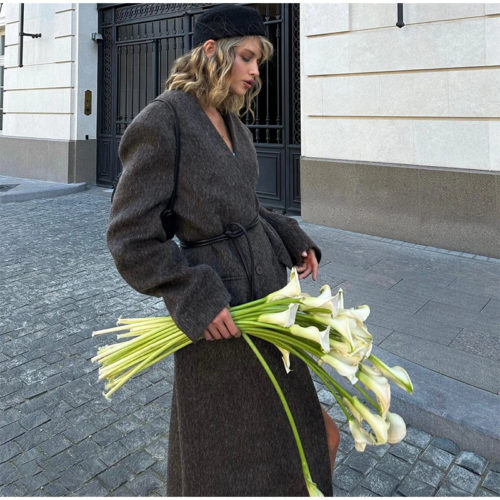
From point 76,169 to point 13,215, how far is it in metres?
3.40

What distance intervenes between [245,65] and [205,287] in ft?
2.49

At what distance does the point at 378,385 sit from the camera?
4.60ft

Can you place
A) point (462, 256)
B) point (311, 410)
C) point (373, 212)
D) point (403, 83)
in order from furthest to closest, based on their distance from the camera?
point (373, 212), point (403, 83), point (462, 256), point (311, 410)

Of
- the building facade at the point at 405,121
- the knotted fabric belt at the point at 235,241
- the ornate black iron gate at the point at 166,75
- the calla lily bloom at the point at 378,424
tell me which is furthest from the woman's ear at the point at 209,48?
the ornate black iron gate at the point at 166,75

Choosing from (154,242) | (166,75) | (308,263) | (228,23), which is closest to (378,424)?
(308,263)

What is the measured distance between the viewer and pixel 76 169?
12.0 metres

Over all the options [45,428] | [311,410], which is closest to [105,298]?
[45,428]

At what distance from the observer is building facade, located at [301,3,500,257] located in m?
6.09

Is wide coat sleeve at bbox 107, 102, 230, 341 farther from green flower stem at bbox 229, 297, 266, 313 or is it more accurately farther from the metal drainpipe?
the metal drainpipe

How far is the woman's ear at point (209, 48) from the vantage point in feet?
5.35

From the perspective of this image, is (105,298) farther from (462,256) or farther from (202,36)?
(462,256)

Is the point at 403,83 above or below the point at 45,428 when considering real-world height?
above

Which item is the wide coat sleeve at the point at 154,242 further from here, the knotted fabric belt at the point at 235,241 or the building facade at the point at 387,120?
the building facade at the point at 387,120

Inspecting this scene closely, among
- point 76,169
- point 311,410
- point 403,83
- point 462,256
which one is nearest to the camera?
A: point 311,410
